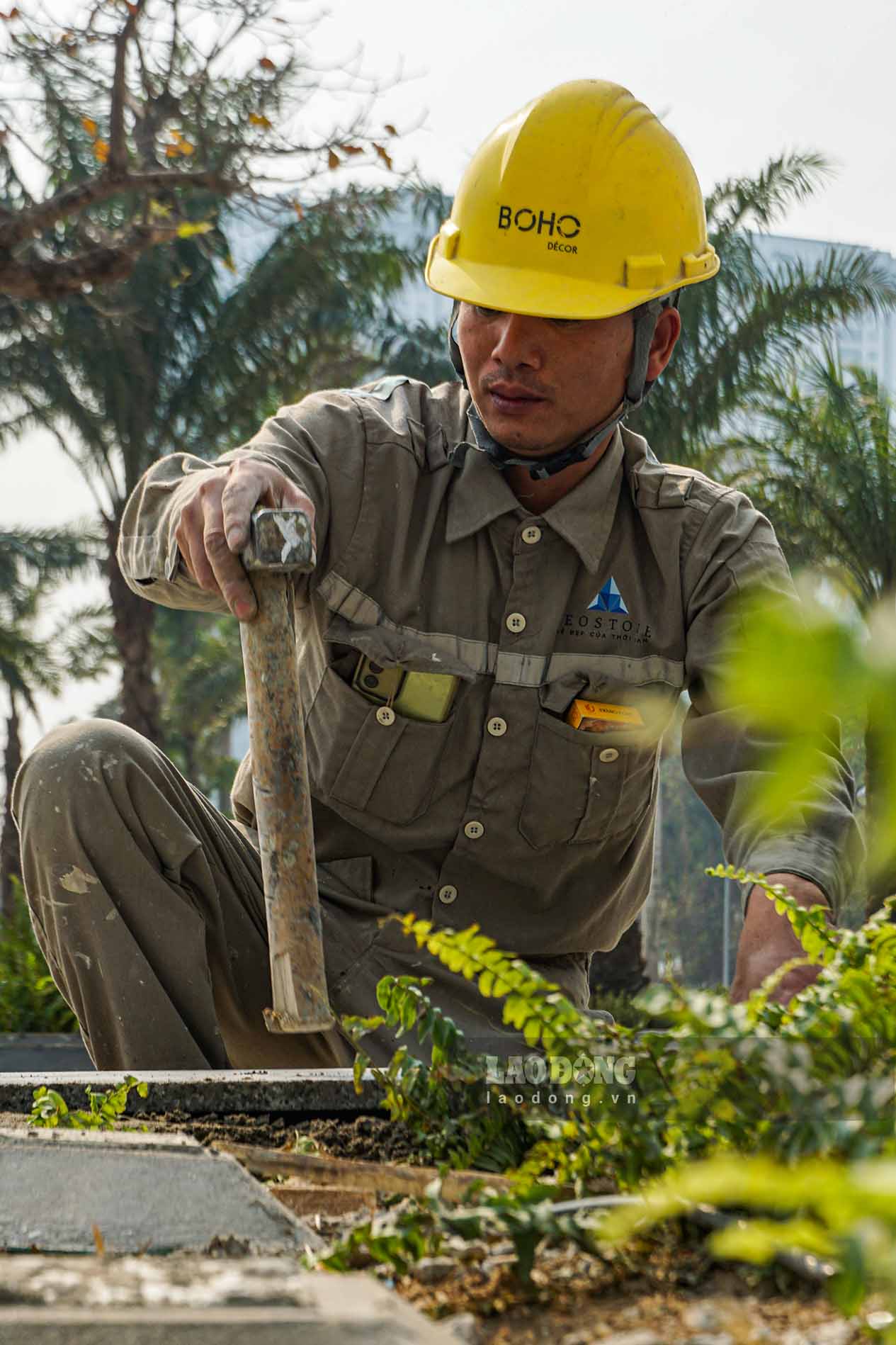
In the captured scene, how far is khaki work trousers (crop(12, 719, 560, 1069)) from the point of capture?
2863 millimetres

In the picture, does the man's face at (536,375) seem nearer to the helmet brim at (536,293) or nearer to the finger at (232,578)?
the helmet brim at (536,293)

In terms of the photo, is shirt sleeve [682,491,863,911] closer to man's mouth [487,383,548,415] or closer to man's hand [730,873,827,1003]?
man's hand [730,873,827,1003]

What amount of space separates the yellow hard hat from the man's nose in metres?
0.06

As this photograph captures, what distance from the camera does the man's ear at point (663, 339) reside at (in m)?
3.53

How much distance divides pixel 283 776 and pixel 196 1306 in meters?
1.43

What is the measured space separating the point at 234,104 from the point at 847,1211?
10.4m

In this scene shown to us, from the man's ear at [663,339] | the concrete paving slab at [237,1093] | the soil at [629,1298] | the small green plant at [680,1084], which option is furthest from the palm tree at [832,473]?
the soil at [629,1298]

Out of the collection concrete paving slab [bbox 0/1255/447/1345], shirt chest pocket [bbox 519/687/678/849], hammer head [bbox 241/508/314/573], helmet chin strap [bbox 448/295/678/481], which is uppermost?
helmet chin strap [bbox 448/295/678/481]

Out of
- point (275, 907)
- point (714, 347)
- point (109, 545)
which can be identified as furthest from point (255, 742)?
point (109, 545)

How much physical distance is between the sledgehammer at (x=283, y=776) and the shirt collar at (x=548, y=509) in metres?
0.99

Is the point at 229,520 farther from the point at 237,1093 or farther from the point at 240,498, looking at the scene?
the point at 237,1093

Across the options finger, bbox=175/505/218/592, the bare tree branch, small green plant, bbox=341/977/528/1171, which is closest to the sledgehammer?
finger, bbox=175/505/218/592

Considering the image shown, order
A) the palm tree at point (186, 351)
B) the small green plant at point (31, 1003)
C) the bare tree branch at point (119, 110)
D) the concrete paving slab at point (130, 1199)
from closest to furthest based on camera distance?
1. the concrete paving slab at point (130, 1199)
2. the bare tree branch at point (119, 110)
3. the small green plant at point (31, 1003)
4. the palm tree at point (186, 351)

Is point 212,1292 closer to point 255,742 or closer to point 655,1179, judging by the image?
point 655,1179
